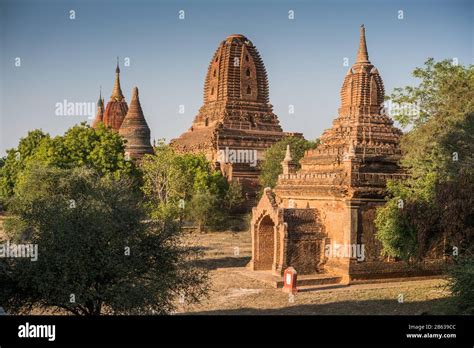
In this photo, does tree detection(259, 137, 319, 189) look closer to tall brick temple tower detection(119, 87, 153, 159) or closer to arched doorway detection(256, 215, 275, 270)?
arched doorway detection(256, 215, 275, 270)

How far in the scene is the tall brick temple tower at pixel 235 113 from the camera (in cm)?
4738

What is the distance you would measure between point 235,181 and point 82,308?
3153 cm

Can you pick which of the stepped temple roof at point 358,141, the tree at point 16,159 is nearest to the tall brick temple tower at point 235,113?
the tree at point 16,159

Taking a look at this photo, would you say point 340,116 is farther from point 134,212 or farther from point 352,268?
point 134,212

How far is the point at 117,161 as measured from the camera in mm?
34656

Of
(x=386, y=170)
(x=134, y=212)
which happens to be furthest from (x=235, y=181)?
(x=134, y=212)

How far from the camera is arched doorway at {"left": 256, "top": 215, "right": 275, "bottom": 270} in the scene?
24.3 m

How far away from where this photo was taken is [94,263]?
12.2 meters

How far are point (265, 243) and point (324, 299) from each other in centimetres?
573

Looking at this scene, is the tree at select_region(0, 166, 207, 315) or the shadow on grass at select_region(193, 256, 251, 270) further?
the shadow on grass at select_region(193, 256, 251, 270)

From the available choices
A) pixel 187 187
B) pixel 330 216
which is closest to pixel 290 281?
pixel 330 216

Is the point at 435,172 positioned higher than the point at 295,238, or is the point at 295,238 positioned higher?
the point at 435,172

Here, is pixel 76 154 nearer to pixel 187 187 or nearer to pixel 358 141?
pixel 187 187

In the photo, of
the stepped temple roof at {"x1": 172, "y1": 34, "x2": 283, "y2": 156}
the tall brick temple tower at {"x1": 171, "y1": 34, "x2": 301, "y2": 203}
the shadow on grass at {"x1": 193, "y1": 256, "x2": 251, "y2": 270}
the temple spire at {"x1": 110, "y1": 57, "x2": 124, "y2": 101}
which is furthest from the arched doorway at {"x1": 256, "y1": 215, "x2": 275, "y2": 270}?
the temple spire at {"x1": 110, "y1": 57, "x2": 124, "y2": 101}
